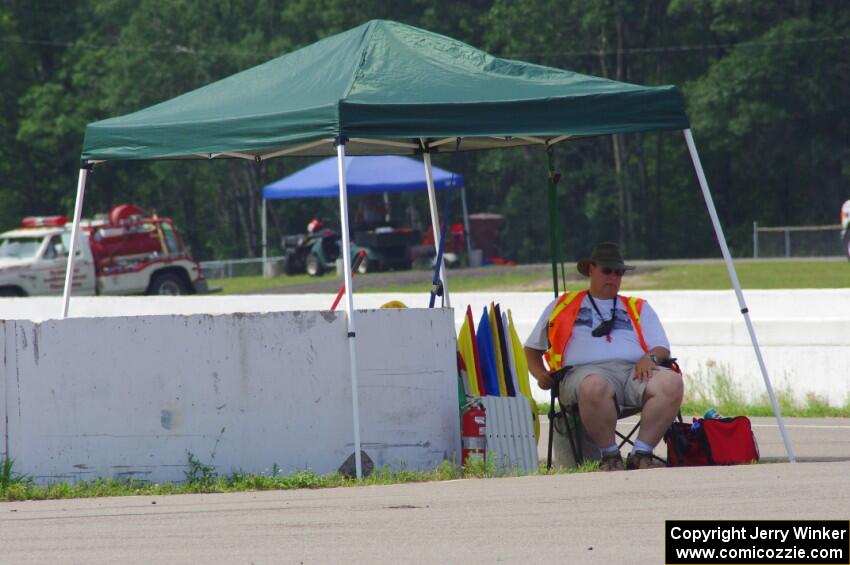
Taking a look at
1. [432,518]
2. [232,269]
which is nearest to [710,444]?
[432,518]

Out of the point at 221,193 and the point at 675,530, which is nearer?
the point at 675,530

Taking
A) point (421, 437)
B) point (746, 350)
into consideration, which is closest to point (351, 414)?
point (421, 437)

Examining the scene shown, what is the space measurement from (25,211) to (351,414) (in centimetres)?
5357

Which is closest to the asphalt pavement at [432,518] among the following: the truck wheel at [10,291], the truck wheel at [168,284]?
the truck wheel at [10,291]

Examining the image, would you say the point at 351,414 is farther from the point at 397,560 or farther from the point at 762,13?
the point at 762,13

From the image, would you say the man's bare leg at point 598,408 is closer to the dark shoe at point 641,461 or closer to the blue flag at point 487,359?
the dark shoe at point 641,461

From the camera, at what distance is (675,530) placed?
6605 mm

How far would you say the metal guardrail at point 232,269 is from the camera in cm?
4734

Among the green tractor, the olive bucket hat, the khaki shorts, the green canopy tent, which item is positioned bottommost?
the khaki shorts

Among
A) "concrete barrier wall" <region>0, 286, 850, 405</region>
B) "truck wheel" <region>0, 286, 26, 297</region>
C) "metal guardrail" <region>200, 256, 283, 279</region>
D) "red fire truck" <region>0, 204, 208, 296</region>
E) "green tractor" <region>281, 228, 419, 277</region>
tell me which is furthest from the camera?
"metal guardrail" <region>200, 256, 283, 279</region>

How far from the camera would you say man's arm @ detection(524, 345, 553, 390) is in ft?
31.5

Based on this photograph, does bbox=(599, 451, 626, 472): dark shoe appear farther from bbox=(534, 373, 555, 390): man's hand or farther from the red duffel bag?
bbox=(534, 373, 555, 390): man's hand

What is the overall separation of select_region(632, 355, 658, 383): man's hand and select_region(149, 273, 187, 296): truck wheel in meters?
24.0

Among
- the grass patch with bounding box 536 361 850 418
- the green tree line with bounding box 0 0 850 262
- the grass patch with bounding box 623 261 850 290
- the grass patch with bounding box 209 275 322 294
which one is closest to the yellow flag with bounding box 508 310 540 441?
the grass patch with bounding box 536 361 850 418
